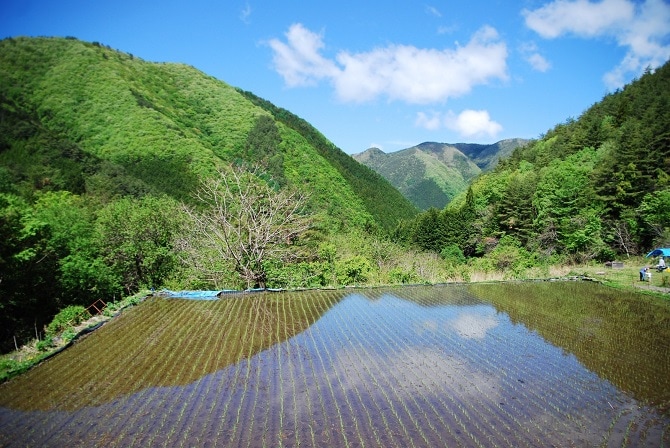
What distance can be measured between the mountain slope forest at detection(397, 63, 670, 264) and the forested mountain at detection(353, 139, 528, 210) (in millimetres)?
53756

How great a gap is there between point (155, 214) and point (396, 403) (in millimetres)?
21005

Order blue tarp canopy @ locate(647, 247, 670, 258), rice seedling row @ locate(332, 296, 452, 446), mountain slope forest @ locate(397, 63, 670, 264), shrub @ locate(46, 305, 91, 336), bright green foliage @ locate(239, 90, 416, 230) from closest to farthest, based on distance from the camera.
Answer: rice seedling row @ locate(332, 296, 452, 446)
shrub @ locate(46, 305, 91, 336)
blue tarp canopy @ locate(647, 247, 670, 258)
mountain slope forest @ locate(397, 63, 670, 264)
bright green foliage @ locate(239, 90, 416, 230)

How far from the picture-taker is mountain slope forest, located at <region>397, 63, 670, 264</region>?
29.5 m

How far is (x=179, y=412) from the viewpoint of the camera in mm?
6633

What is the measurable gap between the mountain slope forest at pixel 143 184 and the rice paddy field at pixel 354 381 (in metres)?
7.02

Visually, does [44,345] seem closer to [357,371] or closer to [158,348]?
[158,348]

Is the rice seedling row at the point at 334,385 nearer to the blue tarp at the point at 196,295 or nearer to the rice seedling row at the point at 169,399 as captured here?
the rice seedling row at the point at 169,399

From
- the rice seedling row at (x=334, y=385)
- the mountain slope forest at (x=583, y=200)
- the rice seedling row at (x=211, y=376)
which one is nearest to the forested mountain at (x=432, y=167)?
the mountain slope forest at (x=583, y=200)

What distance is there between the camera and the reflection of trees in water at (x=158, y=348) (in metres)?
7.54

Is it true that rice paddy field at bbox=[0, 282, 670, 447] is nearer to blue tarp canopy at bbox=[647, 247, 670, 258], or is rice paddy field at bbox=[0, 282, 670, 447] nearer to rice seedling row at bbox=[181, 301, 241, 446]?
rice seedling row at bbox=[181, 301, 241, 446]

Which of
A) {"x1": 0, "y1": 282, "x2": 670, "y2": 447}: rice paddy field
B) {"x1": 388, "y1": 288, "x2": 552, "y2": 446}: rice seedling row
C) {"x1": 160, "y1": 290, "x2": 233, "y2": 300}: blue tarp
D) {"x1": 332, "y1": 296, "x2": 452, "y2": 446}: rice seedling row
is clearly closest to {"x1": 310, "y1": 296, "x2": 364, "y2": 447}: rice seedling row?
{"x1": 0, "y1": 282, "x2": 670, "y2": 447}: rice paddy field

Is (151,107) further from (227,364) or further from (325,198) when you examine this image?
(227,364)

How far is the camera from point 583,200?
35188 millimetres

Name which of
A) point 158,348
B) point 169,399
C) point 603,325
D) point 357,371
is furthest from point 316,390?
point 603,325
